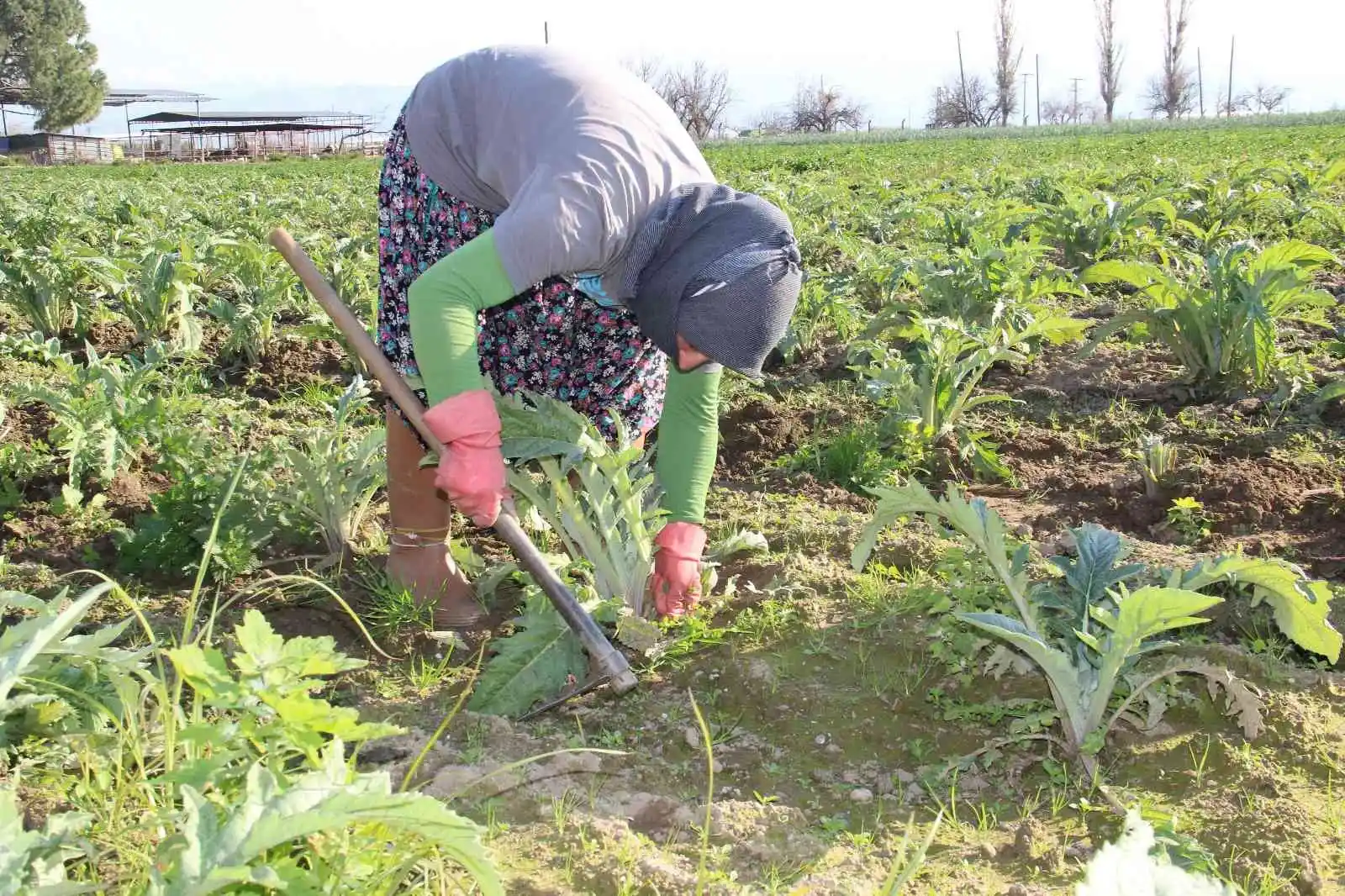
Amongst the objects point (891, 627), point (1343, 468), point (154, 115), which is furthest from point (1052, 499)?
point (154, 115)

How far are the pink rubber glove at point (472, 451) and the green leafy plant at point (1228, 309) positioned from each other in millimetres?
2897

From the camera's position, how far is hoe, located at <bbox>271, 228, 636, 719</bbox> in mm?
2400

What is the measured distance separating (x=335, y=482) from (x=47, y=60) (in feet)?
225

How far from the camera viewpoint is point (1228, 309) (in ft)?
13.7

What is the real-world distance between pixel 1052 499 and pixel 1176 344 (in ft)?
4.08

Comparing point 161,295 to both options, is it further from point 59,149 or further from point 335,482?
point 59,149

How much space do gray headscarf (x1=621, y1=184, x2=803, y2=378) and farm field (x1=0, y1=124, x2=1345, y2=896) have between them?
18.2 inches

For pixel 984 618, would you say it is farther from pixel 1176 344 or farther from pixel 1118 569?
pixel 1176 344

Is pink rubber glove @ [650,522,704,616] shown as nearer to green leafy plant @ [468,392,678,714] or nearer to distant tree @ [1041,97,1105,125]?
green leafy plant @ [468,392,678,714]

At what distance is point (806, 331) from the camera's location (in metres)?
5.10

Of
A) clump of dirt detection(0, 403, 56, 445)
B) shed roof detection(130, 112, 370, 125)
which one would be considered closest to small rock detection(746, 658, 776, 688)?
clump of dirt detection(0, 403, 56, 445)

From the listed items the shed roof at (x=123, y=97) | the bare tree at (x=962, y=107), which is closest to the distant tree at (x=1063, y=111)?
the bare tree at (x=962, y=107)

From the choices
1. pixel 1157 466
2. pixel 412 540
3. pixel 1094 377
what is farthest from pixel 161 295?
pixel 1157 466

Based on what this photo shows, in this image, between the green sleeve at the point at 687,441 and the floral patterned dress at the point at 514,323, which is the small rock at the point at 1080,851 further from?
the floral patterned dress at the point at 514,323
